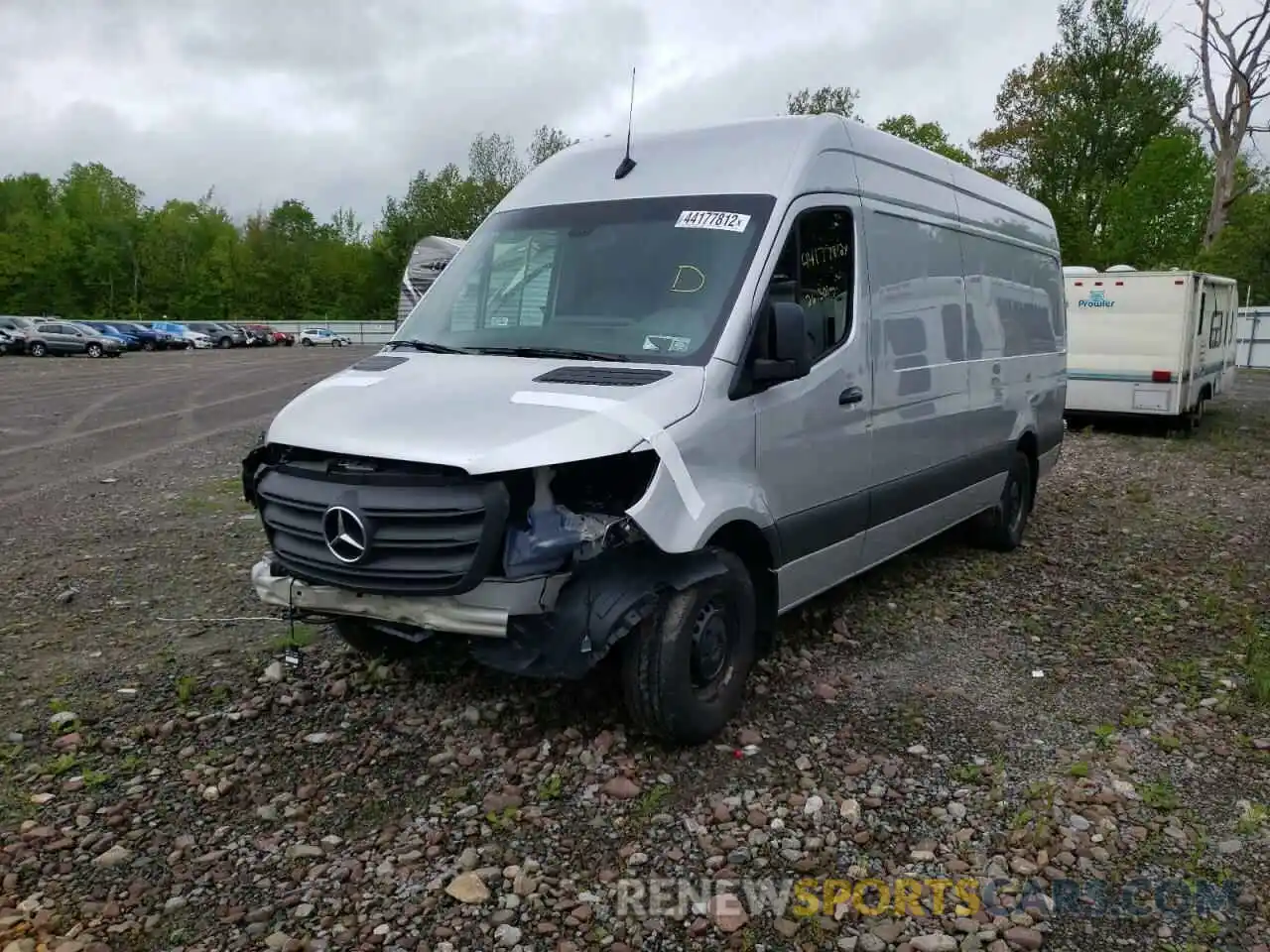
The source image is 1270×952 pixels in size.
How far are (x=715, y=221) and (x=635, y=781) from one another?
253 cm

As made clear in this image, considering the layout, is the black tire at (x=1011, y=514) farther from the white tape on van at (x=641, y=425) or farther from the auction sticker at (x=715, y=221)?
the white tape on van at (x=641, y=425)

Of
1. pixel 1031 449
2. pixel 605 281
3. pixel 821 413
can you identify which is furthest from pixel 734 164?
pixel 1031 449

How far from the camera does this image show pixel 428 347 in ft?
16.1

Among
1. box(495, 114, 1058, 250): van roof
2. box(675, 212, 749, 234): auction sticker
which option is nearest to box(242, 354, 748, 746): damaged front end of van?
box(675, 212, 749, 234): auction sticker

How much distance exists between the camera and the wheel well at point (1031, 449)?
7.91m

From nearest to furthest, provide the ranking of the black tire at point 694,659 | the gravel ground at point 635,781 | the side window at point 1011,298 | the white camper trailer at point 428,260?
the gravel ground at point 635,781
the black tire at point 694,659
the side window at point 1011,298
the white camper trailer at point 428,260

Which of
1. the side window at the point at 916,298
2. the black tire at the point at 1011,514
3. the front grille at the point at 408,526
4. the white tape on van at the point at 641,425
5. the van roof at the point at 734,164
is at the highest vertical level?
the van roof at the point at 734,164

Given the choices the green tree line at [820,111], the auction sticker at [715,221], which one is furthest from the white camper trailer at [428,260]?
the green tree line at [820,111]

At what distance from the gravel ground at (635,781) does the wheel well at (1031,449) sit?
4.31 ft

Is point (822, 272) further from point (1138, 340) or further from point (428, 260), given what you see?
point (1138, 340)

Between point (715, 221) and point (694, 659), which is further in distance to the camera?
point (715, 221)

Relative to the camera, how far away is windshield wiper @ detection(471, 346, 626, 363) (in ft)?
14.5

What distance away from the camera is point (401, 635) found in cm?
403

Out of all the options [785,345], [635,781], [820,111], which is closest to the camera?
[635,781]
